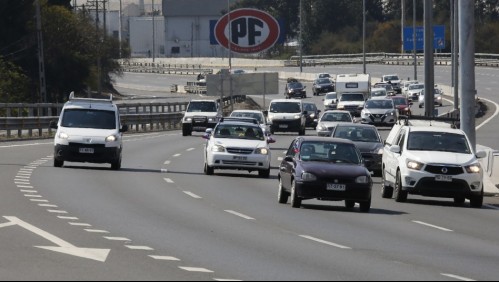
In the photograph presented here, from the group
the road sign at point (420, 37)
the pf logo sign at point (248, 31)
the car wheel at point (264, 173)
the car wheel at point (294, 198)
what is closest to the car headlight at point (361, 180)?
the car wheel at point (294, 198)

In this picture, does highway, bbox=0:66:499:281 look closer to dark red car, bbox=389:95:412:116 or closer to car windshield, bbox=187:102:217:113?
car windshield, bbox=187:102:217:113

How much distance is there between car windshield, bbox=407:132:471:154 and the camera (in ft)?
102

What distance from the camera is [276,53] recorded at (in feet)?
618

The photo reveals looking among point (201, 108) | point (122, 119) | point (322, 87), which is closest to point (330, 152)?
point (201, 108)

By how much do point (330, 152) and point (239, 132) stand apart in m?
10.7

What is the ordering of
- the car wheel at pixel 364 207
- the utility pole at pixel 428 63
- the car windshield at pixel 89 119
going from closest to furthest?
the car wheel at pixel 364 207 < the car windshield at pixel 89 119 < the utility pole at pixel 428 63

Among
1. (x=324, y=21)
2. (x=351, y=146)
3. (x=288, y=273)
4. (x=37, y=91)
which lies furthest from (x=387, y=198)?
(x=324, y=21)

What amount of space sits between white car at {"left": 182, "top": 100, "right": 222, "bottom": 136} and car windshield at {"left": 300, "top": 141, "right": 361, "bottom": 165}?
3734cm

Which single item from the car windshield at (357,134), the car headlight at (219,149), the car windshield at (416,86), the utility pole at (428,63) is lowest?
the car headlight at (219,149)

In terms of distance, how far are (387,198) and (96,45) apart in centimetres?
8397

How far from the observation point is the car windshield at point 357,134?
1598 inches

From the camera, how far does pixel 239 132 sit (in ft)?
128

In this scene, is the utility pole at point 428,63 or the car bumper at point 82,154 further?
the utility pole at point 428,63

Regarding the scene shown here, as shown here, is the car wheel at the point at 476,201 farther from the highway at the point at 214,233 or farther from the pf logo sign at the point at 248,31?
the pf logo sign at the point at 248,31
